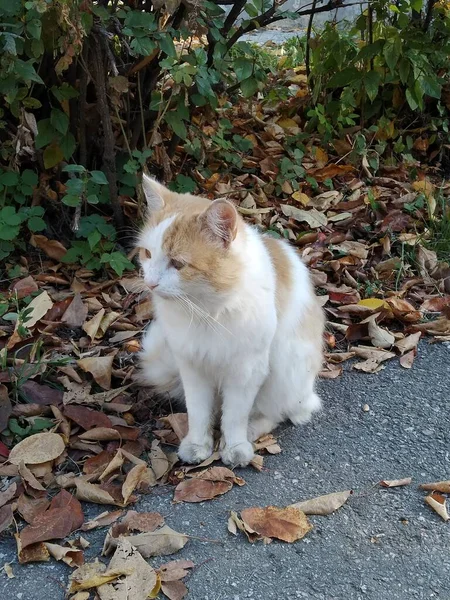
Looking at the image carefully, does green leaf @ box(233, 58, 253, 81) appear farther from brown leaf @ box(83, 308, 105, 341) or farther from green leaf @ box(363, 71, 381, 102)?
brown leaf @ box(83, 308, 105, 341)

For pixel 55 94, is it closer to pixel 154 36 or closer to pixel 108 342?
pixel 154 36

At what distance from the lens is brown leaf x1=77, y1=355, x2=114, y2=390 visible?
3.15 metres

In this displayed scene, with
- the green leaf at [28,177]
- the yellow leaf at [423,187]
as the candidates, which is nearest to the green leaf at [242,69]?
the green leaf at [28,177]

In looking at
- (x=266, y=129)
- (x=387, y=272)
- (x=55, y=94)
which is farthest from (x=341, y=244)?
(x=55, y=94)

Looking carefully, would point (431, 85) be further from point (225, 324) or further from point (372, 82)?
point (225, 324)

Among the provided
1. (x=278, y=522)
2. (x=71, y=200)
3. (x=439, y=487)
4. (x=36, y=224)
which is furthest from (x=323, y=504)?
(x=36, y=224)

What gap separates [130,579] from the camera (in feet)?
7.04

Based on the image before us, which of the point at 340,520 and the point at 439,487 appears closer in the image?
the point at 340,520

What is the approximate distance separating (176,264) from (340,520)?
1.08 m

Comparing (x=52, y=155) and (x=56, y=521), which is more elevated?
(x=52, y=155)

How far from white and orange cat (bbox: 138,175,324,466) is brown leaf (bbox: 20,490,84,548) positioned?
19.5 inches

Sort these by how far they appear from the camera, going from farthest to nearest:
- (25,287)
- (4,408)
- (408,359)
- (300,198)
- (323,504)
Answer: (300,198) < (25,287) < (408,359) < (4,408) < (323,504)

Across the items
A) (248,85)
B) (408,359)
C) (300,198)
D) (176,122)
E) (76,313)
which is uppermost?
(248,85)

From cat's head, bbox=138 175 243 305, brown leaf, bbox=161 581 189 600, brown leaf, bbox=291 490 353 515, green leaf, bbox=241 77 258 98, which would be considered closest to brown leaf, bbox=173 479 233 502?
brown leaf, bbox=291 490 353 515
